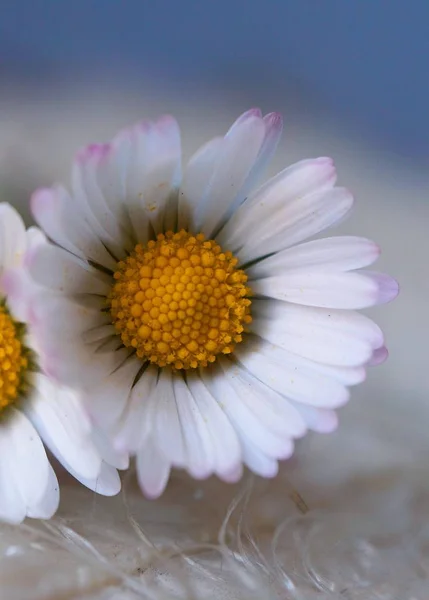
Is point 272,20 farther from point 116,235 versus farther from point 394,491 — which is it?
point 394,491

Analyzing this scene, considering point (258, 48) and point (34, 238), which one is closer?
point (34, 238)

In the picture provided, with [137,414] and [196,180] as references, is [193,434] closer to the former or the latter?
[137,414]

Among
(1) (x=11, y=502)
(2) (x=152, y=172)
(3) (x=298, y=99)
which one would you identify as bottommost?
(1) (x=11, y=502)

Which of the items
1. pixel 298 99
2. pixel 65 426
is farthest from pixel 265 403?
pixel 298 99

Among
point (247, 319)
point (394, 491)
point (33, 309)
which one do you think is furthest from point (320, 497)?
point (33, 309)

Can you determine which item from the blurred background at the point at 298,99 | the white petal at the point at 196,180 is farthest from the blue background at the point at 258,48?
the white petal at the point at 196,180

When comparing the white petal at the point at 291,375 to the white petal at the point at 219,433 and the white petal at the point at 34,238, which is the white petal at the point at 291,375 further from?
the white petal at the point at 34,238

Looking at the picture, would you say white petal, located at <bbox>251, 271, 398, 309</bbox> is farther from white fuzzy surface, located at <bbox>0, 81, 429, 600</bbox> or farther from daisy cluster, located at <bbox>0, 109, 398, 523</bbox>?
white fuzzy surface, located at <bbox>0, 81, 429, 600</bbox>
